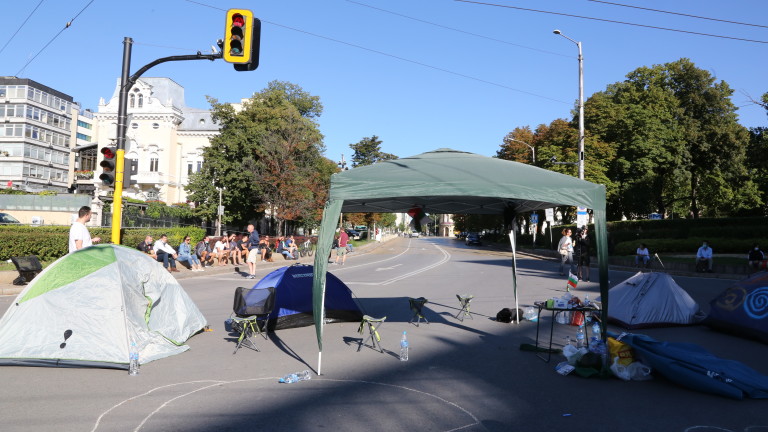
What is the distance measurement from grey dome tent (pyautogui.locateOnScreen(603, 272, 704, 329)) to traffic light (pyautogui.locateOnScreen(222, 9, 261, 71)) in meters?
8.82

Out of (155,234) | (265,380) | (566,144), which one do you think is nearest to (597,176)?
(566,144)

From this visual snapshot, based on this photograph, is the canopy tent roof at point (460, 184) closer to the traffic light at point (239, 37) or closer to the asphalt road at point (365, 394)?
the asphalt road at point (365, 394)

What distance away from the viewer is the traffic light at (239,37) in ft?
32.6

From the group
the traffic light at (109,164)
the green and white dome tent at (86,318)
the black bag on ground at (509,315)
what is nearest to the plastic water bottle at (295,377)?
the green and white dome tent at (86,318)

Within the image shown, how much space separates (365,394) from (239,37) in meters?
7.40

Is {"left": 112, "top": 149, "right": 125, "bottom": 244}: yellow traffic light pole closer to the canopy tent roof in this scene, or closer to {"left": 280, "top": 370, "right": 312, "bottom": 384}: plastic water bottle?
the canopy tent roof

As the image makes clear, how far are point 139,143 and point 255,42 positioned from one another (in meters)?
55.7

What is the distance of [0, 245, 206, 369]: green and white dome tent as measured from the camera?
21.4 ft

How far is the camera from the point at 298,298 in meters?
9.50

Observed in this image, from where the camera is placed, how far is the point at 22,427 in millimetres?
4598

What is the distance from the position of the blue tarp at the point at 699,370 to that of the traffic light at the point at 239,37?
832 centimetres

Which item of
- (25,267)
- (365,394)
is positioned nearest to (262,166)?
(25,267)

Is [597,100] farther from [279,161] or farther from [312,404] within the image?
[312,404]

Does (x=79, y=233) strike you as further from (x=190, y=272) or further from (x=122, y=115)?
(x=190, y=272)
